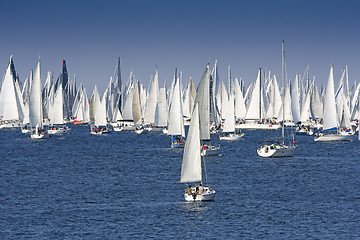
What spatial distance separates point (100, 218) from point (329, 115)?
72512 mm

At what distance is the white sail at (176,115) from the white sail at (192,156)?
4390 cm

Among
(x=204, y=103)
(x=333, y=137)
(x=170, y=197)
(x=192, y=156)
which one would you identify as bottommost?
(x=170, y=197)

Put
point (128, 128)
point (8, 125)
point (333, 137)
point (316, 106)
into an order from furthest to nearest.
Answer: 1. point (8, 125)
2. point (316, 106)
3. point (128, 128)
4. point (333, 137)

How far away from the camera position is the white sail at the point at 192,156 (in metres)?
54.0

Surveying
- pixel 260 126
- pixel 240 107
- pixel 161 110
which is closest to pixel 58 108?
pixel 161 110

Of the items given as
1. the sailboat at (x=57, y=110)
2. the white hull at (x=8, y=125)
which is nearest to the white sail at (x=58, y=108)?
the sailboat at (x=57, y=110)

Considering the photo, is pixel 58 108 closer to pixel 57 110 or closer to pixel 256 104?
pixel 57 110

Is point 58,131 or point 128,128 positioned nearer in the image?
point 58,131

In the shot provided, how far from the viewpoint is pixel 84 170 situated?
8144cm

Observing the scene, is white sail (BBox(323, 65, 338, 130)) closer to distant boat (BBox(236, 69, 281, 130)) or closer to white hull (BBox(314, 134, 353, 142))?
white hull (BBox(314, 134, 353, 142))

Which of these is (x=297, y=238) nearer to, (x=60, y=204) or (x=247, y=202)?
(x=247, y=202)

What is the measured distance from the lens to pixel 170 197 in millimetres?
58438

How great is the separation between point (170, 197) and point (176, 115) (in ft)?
138

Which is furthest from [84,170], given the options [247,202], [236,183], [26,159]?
[247,202]
